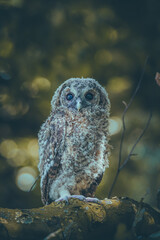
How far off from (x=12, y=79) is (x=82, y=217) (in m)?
2.37

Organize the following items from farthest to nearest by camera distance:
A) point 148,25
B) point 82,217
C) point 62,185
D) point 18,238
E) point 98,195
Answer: point 148,25
point 98,195
point 62,185
point 82,217
point 18,238

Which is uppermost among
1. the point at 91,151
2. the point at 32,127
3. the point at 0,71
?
the point at 0,71

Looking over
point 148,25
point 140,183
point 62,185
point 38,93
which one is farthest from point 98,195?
point 148,25

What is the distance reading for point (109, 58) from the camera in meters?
3.50

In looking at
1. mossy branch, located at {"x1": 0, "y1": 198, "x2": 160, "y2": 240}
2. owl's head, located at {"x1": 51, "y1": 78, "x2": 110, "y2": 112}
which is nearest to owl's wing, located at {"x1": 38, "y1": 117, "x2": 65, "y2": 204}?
owl's head, located at {"x1": 51, "y1": 78, "x2": 110, "y2": 112}

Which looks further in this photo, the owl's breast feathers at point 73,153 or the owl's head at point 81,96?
the owl's head at point 81,96

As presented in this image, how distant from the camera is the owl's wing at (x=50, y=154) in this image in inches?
89.9

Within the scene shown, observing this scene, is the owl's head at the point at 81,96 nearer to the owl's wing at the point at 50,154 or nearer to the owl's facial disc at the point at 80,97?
the owl's facial disc at the point at 80,97

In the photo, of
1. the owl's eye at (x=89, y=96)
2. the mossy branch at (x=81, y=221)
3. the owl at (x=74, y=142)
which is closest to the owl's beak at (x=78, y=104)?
the owl at (x=74, y=142)

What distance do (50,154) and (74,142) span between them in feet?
0.90

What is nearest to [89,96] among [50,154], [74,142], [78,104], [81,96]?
[81,96]

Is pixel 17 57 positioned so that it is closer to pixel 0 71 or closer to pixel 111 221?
pixel 0 71

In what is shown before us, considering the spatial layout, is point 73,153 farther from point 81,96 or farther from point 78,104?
point 81,96

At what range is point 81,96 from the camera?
2.41 metres
